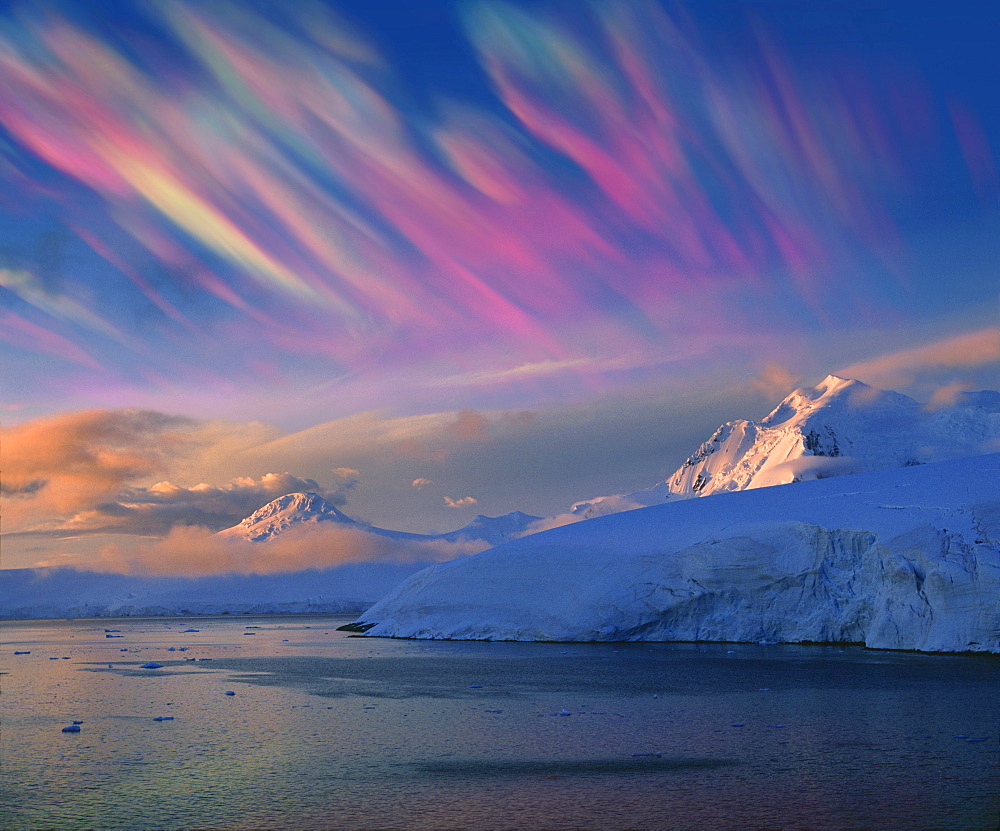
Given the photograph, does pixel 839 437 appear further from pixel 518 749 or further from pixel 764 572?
pixel 518 749

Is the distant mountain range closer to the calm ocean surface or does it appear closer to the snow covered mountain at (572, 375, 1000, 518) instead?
the calm ocean surface

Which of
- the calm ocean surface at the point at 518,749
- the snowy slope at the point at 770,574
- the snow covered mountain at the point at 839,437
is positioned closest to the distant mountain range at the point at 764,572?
the snowy slope at the point at 770,574

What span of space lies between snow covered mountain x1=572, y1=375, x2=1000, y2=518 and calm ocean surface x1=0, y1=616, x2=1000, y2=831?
97.1 m

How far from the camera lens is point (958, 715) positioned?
1923 cm

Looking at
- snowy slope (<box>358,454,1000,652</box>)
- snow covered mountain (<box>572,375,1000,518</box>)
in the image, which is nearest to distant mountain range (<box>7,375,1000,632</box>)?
snowy slope (<box>358,454,1000,652</box>)

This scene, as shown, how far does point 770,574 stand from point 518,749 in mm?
28810

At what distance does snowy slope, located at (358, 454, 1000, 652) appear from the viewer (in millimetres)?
36438

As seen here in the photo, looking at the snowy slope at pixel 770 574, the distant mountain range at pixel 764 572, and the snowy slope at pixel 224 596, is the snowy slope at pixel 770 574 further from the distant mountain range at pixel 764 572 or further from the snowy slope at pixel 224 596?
the snowy slope at pixel 224 596

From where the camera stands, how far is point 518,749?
1645cm

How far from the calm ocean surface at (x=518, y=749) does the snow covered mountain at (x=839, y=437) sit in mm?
97082

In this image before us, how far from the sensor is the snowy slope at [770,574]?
36.4 metres

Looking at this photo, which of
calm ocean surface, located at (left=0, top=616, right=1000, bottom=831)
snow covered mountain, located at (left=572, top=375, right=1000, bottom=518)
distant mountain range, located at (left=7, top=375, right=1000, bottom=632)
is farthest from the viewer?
snow covered mountain, located at (left=572, top=375, right=1000, bottom=518)

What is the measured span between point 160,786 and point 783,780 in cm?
937

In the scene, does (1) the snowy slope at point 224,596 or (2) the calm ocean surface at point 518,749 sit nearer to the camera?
(2) the calm ocean surface at point 518,749
